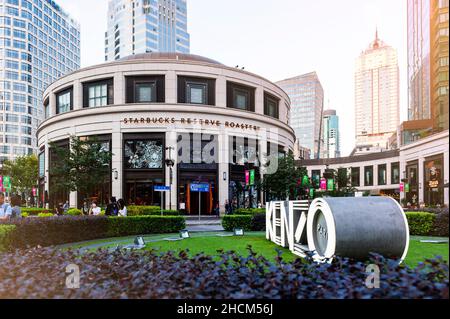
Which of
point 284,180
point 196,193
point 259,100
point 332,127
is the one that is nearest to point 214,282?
point 284,180

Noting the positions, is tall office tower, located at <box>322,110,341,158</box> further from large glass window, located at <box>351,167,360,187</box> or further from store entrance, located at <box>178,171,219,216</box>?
store entrance, located at <box>178,171,219,216</box>

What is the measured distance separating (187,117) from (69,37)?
28.9 m

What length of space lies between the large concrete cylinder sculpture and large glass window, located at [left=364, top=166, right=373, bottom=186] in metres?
62.4

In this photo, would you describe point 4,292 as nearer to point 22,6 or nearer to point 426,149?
point 22,6

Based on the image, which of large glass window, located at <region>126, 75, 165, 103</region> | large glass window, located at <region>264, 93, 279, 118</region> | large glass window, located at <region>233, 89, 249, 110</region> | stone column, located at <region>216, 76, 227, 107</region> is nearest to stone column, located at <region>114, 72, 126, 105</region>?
large glass window, located at <region>126, 75, 165, 103</region>

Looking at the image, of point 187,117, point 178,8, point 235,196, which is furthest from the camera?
point 235,196

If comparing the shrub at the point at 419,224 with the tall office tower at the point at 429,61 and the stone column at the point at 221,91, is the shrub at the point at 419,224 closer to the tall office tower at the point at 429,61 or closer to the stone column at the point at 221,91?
the tall office tower at the point at 429,61

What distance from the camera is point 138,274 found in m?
3.29

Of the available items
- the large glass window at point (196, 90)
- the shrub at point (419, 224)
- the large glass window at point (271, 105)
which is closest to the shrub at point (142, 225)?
the shrub at point (419, 224)

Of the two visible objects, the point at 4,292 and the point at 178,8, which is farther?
the point at 178,8

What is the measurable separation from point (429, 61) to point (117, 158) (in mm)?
31824
